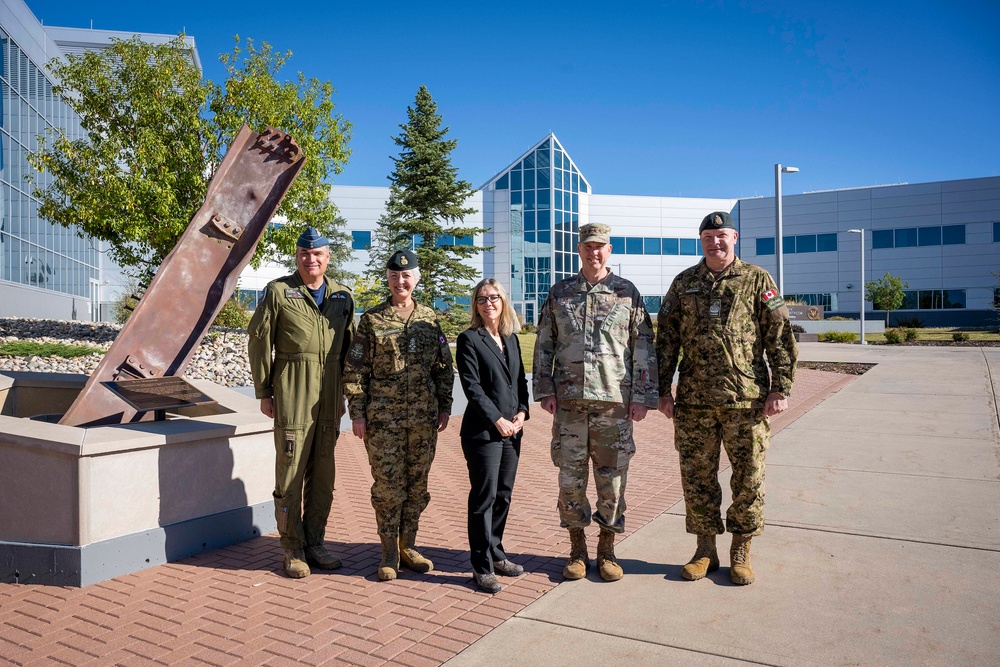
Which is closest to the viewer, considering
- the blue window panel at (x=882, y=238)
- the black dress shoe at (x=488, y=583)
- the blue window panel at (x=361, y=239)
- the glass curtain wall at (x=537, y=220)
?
the black dress shoe at (x=488, y=583)

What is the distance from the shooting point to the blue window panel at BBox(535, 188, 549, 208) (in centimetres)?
4838

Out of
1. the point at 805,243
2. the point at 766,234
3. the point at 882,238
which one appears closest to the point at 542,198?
the point at 766,234

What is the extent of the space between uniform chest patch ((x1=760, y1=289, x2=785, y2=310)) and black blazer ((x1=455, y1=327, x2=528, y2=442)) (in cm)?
154

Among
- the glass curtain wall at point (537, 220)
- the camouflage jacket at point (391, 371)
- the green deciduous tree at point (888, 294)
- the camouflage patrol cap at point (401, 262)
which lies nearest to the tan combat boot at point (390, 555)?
the camouflage jacket at point (391, 371)

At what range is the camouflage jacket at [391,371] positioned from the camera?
4.59m

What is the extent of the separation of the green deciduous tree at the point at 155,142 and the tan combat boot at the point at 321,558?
12.1m

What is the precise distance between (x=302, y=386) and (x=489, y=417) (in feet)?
4.07

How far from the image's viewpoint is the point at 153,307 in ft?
18.0

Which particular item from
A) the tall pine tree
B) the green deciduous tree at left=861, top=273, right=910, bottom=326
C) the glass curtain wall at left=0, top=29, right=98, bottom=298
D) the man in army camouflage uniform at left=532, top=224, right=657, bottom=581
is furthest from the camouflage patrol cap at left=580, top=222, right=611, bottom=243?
the green deciduous tree at left=861, top=273, right=910, bottom=326

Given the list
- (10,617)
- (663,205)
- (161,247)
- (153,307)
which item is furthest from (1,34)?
(663,205)

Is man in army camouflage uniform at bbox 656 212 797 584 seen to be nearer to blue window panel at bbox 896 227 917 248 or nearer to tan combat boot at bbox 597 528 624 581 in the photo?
tan combat boot at bbox 597 528 624 581

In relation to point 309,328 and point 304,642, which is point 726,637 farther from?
point 309,328

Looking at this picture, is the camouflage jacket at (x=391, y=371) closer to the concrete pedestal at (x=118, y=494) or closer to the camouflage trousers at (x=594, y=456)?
the camouflage trousers at (x=594, y=456)

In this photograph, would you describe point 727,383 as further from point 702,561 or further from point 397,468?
point 397,468
